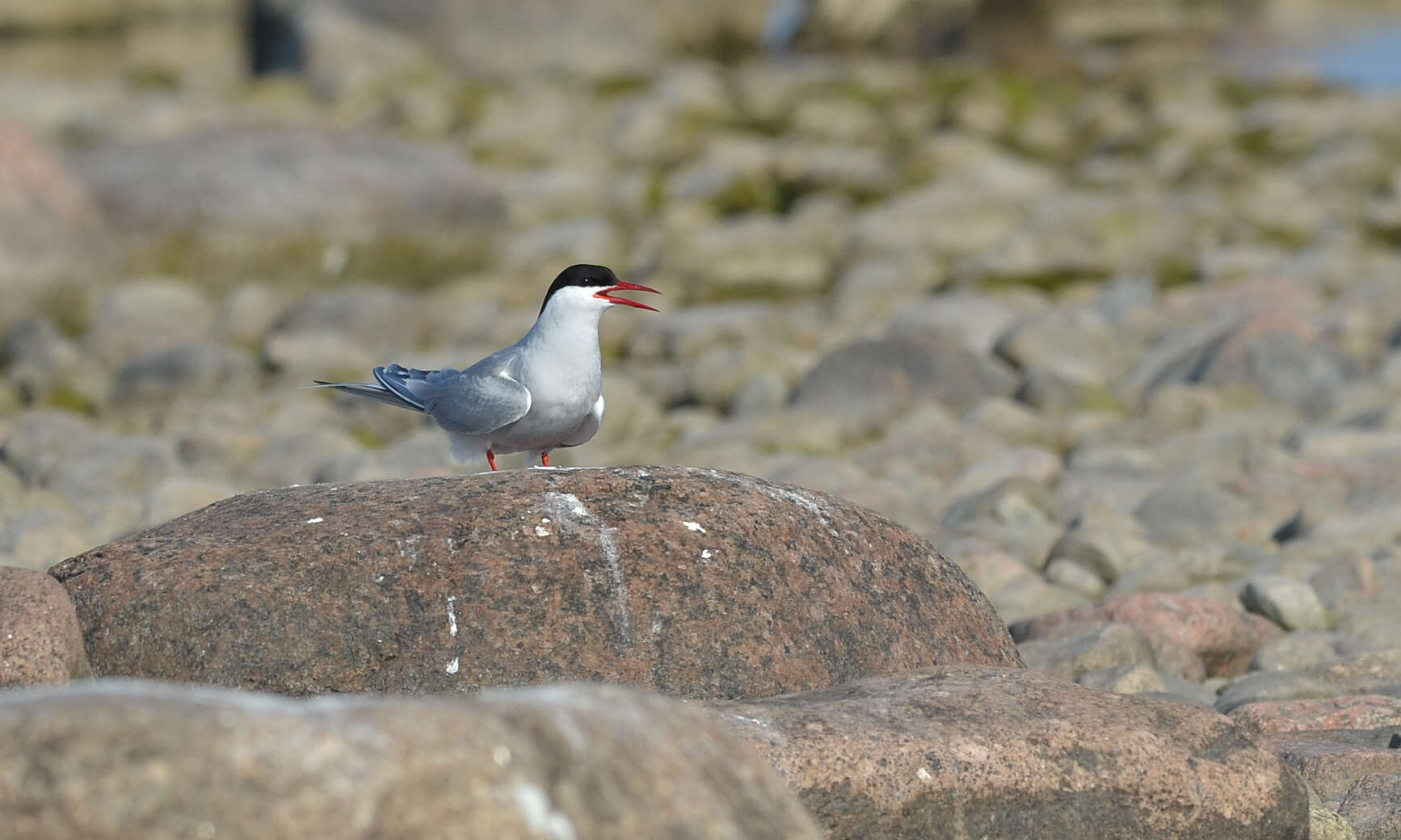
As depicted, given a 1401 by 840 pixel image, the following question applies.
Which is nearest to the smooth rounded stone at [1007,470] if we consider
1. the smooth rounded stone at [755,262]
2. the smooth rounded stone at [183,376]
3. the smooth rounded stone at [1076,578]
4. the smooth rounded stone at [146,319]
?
the smooth rounded stone at [1076,578]

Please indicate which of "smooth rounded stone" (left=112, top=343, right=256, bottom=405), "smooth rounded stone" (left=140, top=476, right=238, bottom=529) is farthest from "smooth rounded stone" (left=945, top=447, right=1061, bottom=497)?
"smooth rounded stone" (left=112, top=343, right=256, bottom=405)

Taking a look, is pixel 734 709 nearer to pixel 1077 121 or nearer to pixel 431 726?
pixel 431 726

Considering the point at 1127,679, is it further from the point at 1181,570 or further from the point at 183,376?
the point at 183,376

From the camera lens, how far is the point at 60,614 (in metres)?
4.29

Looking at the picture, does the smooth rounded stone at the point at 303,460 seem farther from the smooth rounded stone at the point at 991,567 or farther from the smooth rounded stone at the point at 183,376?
the smooth rounded stone at the point at 991,567

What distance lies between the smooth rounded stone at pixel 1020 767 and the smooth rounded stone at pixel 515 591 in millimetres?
430

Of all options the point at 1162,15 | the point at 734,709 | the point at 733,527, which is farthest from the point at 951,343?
the point at 1162,15

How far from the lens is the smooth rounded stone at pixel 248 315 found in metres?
13.0

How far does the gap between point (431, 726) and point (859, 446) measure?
7.66 meters

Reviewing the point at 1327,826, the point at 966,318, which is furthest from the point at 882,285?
the point at 1327,826

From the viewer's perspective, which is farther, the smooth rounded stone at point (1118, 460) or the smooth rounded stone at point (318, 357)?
the smooth rounded stone at point (318, 357)

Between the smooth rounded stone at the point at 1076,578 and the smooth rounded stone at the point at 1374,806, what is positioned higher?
the smooth rounded stone at the point at 1374,806

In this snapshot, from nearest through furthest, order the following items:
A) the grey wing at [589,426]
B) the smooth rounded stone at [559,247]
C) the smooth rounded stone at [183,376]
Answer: the grey wing at [589,426] < the smooth rounded stone at [183,376] < the smooth rounded stone at [559,247]

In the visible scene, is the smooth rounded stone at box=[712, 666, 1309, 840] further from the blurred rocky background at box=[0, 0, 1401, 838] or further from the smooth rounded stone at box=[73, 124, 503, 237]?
the smooth rounded stone at box=[73, 124, 503, 237]
